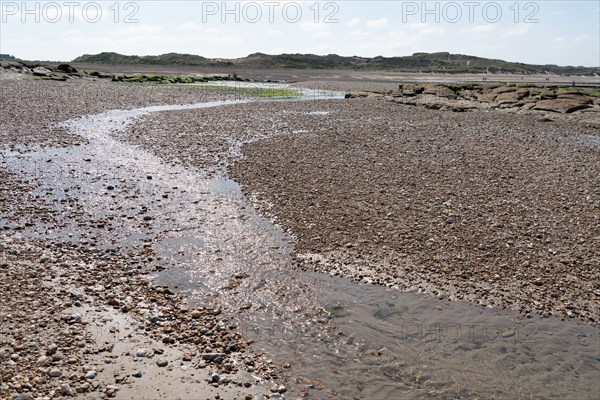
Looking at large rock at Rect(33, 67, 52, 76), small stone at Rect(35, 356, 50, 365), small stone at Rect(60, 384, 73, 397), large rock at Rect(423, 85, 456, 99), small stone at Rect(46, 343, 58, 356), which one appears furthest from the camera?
large rock at Rect(33, 67, 52, 76)

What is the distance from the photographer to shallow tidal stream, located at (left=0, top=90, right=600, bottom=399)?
8.09m

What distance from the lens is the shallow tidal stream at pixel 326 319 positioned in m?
8.09

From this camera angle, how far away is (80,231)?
543 inches

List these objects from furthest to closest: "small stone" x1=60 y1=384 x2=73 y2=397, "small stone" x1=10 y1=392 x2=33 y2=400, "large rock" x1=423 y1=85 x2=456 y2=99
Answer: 1. "large rock" x1=423 y1=85 x2=456 y2=99
2. "small stone" x1=60 y1=384 x2=73 y2=397
3. "small stone" x1=10 y1=392 x2=33 y2=400

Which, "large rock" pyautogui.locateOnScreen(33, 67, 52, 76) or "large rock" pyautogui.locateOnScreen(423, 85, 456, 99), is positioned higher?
"large rock" pyautogui.locateOnScreen(33, 67, 52, 76)

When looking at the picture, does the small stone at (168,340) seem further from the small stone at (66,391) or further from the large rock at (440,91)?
the large rock at (440,91)

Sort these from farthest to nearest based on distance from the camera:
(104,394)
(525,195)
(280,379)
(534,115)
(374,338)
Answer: (534,115) < (525,195) < (374,338) < (280,379) < (104,394)

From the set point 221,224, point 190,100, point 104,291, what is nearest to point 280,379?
point 104,291

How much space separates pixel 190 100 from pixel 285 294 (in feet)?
142

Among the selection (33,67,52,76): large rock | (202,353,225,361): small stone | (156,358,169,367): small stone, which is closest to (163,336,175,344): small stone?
(156,358,169,367): small stone

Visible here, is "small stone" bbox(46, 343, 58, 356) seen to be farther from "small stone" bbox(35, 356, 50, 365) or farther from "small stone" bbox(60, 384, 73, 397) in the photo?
"small stone" bbox(60, 384, 73, 397)

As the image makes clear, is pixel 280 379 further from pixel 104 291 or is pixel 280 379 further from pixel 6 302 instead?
pixel 6 302

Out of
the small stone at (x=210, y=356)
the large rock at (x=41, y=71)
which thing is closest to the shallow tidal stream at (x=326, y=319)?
the small stone at (x=210, y=356)

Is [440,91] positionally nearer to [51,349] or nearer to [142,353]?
[142,353]
